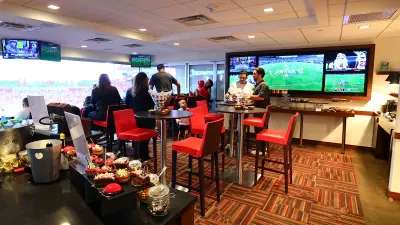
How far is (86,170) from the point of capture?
44.1 inches

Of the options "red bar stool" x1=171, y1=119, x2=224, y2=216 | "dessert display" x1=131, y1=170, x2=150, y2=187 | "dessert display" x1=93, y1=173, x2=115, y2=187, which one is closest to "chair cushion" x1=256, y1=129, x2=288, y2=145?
"red bar stool" x1=171, y1=119, x2=224, y2=216

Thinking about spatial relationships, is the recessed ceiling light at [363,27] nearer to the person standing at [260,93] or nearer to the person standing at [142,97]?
the person standing at [260,93]

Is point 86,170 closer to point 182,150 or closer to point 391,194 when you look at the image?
point 182,150

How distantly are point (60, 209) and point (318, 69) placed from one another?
5.90 metres

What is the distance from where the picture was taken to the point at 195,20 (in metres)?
4.23

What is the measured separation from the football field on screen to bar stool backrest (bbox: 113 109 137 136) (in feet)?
13.3

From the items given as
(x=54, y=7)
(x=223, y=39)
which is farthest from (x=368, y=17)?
(x=54, y=7)

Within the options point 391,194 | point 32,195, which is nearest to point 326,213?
point 391,194

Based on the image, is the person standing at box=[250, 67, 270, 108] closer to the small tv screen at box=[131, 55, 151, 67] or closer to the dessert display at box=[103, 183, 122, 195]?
the dessert display at box=[103, 183, 122, 195]

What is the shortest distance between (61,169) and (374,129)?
231 inches

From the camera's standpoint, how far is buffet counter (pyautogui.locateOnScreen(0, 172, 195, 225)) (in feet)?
Result: 3.01

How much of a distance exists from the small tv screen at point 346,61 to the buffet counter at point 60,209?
5.50 m

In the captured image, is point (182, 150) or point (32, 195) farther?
point (182, 150)

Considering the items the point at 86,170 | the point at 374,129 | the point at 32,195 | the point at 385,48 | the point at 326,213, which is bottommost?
the point at 326,213
